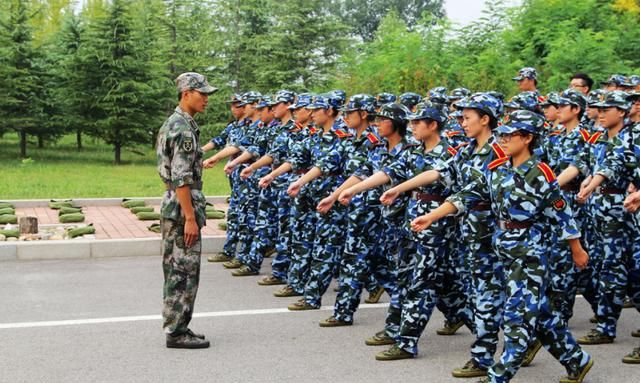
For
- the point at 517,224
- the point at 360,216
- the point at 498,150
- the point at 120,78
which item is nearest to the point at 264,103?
the point at 360,216

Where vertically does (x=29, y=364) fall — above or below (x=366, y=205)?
below

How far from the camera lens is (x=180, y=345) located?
20.4 feet

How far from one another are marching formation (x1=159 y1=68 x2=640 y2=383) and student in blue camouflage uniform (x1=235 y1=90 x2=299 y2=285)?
2 centimetres

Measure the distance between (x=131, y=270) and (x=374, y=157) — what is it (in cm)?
379

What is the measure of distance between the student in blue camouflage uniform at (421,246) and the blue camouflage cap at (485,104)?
16.6 inches

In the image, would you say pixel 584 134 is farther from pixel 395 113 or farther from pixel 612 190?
pixel 395 113

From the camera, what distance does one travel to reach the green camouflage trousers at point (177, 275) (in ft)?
20.1

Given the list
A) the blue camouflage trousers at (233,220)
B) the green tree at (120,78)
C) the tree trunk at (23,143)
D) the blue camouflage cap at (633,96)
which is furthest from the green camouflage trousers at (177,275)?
the tree trunk at (23,143)

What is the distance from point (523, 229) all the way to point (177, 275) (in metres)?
2.68

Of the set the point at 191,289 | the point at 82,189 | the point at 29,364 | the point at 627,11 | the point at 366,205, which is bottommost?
the point at 82,189

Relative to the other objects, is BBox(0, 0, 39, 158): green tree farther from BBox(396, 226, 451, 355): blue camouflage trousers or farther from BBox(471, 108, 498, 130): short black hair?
BBox(471, 108, 498, 130): short black hair

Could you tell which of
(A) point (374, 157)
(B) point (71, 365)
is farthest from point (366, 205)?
(B) point (71, 365)

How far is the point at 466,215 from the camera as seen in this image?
17.9 feet

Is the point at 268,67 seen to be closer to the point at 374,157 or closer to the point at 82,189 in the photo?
the point at 82,189
